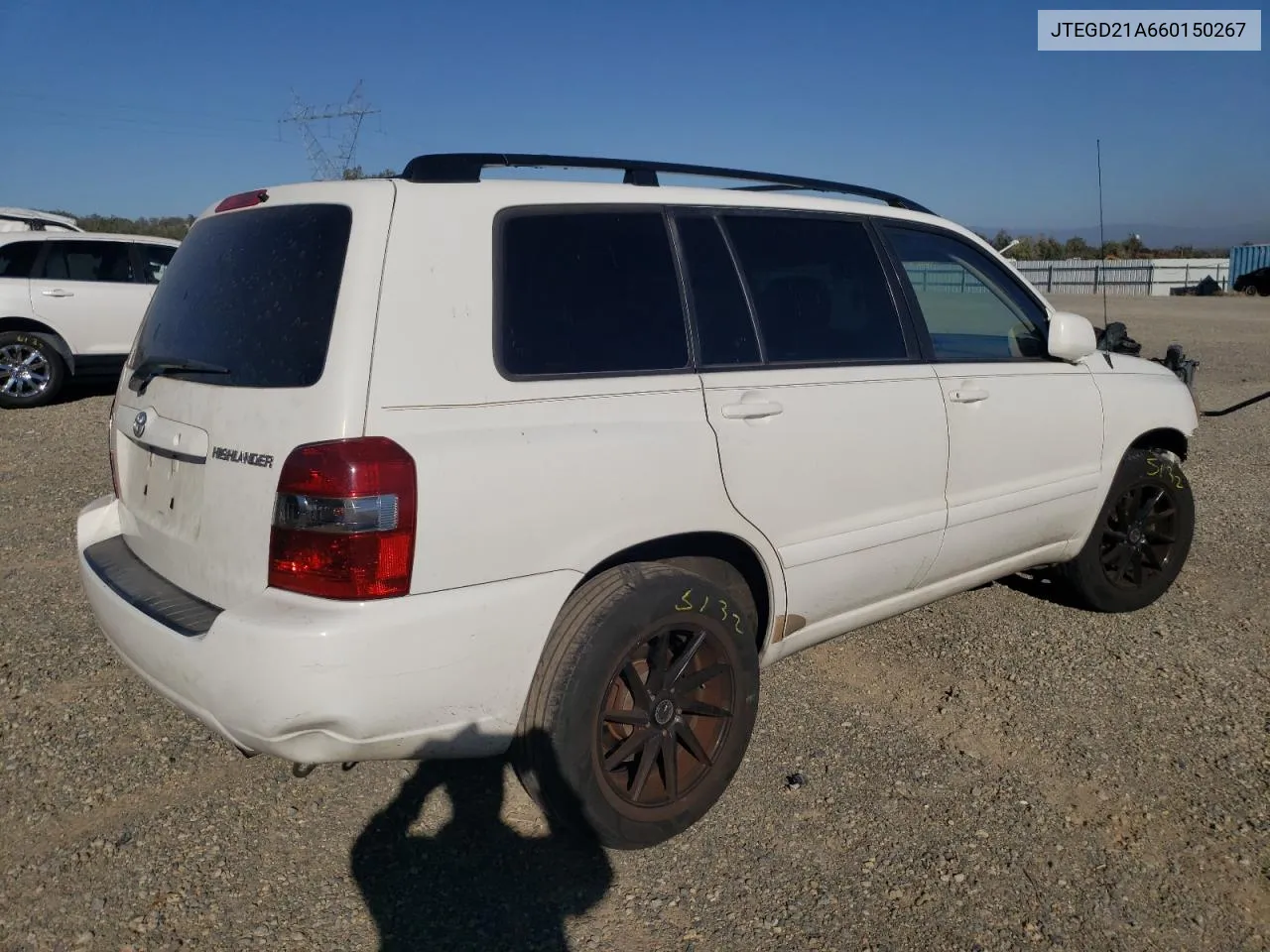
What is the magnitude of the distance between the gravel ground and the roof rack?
6.20 ft

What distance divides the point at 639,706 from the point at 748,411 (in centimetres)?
92

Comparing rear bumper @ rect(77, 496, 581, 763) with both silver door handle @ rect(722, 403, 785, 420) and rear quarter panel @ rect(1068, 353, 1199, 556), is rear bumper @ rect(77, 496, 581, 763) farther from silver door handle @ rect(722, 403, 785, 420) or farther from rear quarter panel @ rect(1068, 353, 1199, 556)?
rear quarter panel @ rect(1068, 353, 1199, 556)

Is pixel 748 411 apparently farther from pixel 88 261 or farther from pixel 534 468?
pixel 88 261

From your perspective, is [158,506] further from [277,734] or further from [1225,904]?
[1225,904]

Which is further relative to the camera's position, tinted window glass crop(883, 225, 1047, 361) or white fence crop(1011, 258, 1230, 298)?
white fence crop(1011, 258, 1230, 298)

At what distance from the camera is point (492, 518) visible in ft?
8.05

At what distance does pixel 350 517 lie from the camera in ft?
7.59

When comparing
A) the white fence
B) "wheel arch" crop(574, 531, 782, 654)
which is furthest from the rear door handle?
the white fence

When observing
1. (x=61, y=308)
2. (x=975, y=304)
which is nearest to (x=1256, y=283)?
(x=61, y=308)

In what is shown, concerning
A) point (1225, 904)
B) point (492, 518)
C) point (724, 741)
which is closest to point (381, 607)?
point (492, 518)

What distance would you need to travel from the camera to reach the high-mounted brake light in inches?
115

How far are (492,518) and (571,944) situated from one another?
43.7 inches

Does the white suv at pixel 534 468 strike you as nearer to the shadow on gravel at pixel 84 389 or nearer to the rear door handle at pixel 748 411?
the rear door handle at pixel 748 411

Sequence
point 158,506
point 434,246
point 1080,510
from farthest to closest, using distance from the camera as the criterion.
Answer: point 1080,510 → point 158,506 → point 434,246
